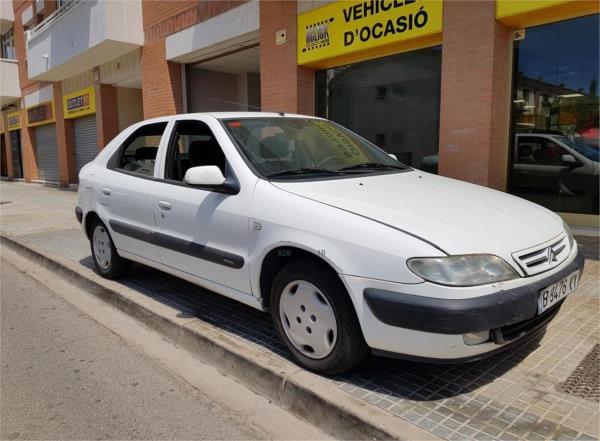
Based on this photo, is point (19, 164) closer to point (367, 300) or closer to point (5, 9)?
point (5, 9)

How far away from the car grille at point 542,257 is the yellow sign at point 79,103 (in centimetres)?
1716

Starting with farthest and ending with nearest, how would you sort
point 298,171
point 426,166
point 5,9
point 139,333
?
point 5,9 → point 426,166 → point 139,333 → point 298,171

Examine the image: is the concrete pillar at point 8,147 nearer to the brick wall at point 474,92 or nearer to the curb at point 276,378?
the curb at point 276,378

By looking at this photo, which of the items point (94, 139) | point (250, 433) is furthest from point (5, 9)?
point (250, 433)

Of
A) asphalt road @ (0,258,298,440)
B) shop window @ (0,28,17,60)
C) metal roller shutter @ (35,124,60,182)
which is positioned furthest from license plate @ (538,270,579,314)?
shop window @ (0,28,17,60)

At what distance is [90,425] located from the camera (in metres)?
2.83

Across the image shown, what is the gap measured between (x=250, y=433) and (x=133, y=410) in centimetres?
77

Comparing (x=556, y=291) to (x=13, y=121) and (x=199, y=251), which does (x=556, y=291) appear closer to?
(x=199, y=251)

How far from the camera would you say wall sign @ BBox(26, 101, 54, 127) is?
2133 centimetres

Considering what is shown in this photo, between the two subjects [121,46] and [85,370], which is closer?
[85,370]

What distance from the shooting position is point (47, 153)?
22969 millimetres

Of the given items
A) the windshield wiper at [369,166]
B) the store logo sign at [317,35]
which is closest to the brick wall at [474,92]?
the store logo sign at [317,35]

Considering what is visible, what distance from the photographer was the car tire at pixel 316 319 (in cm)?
280

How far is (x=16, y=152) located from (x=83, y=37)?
1590cm
